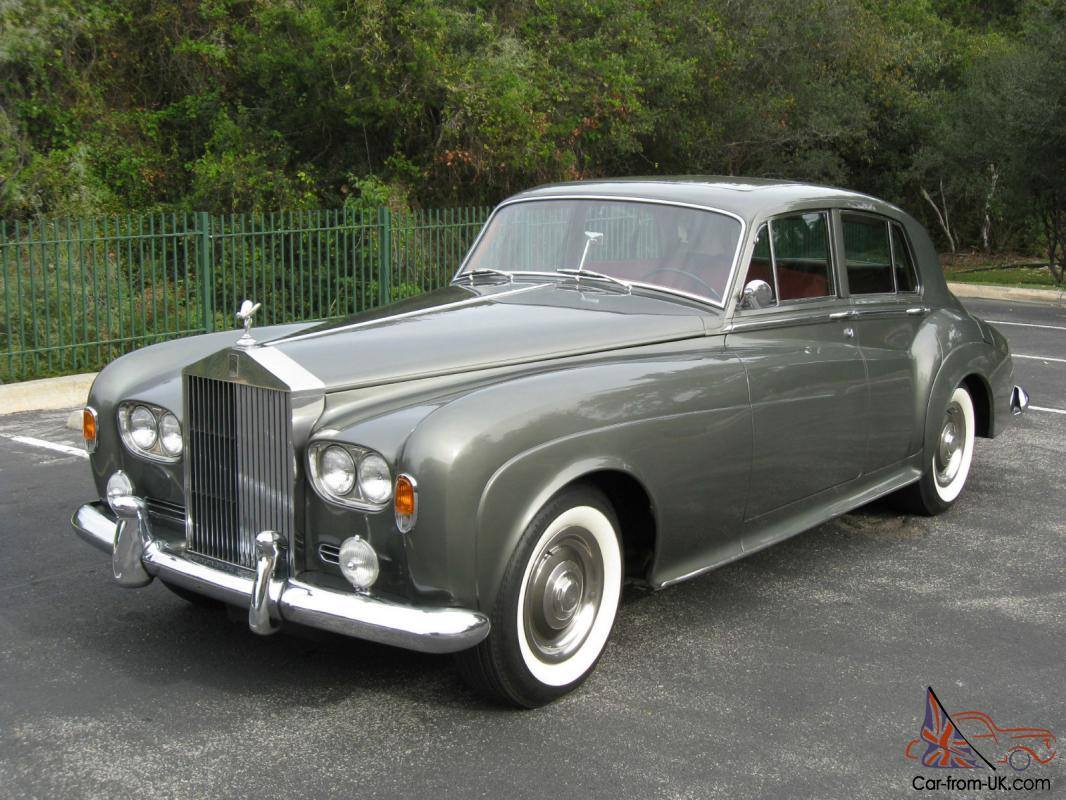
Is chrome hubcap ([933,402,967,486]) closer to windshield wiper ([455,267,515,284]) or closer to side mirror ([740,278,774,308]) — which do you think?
side mirror ([740,278,774,308])

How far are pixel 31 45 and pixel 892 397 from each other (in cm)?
1353

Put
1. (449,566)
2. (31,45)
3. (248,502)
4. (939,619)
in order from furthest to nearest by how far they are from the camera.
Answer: (31,45) → (939,619) → (248,502) → (449,566)

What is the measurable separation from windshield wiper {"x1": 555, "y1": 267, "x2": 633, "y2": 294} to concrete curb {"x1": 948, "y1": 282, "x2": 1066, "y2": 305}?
513 inches

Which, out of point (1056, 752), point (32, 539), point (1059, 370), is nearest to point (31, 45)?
point (32, 539)

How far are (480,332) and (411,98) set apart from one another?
12080 mm

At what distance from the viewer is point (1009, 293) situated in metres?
17.4

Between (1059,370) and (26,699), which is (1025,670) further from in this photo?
(1059,370)

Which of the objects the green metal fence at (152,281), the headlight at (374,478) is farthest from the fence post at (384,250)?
the headlight at (374,478)

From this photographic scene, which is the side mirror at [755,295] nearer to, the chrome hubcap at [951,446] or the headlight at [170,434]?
the chrome hubcap at [951,446]

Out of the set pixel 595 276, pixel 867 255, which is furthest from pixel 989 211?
pixel 595 276

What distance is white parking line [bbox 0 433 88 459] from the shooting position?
7.40 metres

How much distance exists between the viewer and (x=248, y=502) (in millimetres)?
3744

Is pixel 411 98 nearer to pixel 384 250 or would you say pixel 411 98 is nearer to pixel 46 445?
pixel 384 250

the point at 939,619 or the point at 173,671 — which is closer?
the point at 173,671
